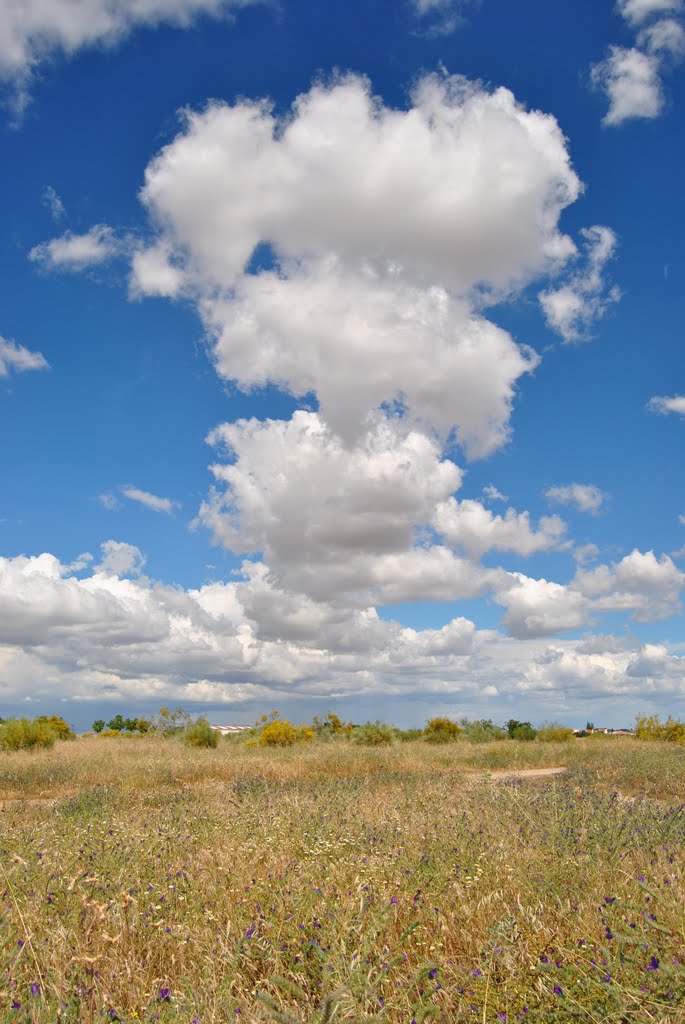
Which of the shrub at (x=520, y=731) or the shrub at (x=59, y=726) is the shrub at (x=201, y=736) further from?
the shrub at (x=520, y=731)

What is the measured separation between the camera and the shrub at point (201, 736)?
2430cm

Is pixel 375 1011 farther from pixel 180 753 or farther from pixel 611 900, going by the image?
pixel 180 753

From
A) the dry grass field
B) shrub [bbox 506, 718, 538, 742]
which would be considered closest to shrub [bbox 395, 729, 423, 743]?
shrub [bbox 506, 718, 538, 742]

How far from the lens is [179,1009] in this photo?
3.47 metres

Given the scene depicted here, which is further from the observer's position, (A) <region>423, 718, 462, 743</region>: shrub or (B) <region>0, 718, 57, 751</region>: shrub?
(A) <region>423, 718, 462, 743</region>: shrub

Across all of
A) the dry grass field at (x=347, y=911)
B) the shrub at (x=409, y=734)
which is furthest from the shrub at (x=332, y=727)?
the dry grass field at (x=347, y=911)

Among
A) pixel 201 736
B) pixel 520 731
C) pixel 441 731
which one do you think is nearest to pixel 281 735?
pixel 201 736

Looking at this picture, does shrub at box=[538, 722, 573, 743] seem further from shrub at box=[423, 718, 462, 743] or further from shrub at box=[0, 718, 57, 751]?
shrub at box=[0, 718, 57, 751]

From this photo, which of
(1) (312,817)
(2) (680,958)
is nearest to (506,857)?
(2) (680,958)

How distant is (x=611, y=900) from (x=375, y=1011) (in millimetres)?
1759

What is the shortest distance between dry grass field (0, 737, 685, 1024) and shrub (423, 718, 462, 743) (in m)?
19.8

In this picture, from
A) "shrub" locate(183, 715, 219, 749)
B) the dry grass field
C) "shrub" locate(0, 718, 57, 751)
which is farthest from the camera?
"shrub" locate(183, 715, 219, 749)

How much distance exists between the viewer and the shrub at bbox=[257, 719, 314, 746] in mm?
25234

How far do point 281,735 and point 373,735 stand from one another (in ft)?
11.6
